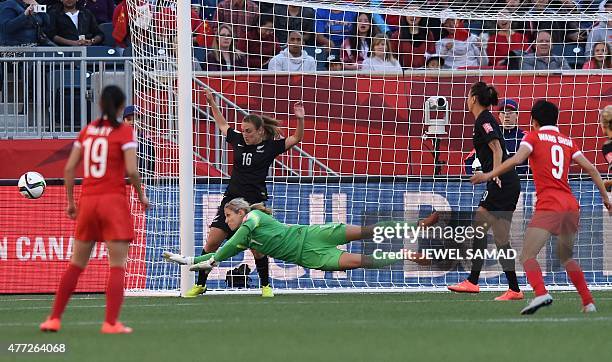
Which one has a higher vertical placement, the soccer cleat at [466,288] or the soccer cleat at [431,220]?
the soccer cleat at [431,220]

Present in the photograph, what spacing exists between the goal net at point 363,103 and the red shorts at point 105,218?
5.06m

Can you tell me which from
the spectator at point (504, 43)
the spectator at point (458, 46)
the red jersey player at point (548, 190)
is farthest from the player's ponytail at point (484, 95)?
the spectator at point (504, 43)

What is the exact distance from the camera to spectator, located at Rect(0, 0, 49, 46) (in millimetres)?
18453

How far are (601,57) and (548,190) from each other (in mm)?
6680

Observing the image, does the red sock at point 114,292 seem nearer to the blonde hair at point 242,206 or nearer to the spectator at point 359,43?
the blonde hair at point 242,206

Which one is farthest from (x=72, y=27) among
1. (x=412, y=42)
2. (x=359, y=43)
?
(x=412, y=42)

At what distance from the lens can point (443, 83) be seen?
17000 mm

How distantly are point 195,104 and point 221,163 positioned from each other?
82 cm

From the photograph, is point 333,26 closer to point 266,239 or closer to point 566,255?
point 266,239

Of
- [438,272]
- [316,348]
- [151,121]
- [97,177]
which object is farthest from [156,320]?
[438,272]

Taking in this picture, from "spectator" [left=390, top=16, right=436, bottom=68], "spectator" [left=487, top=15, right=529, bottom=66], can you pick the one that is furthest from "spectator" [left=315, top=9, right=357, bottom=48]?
"spectator" [left=487, top=15, right=529, bottom=66]

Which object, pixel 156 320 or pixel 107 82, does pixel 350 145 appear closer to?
pixel 107 82

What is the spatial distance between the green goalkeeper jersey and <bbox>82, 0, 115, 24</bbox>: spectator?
745 cm

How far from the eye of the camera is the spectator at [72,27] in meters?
19.2
